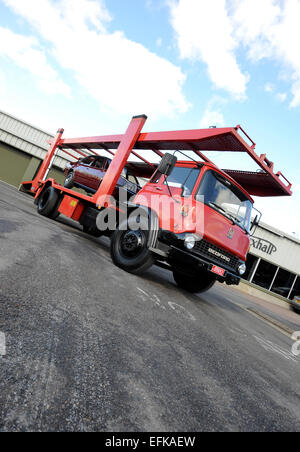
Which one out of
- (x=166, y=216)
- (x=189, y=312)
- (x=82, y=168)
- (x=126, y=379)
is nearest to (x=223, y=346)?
(x=189, y=312)

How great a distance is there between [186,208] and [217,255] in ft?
3.40

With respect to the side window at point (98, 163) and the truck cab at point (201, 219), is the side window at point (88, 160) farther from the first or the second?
the truck cab at point (201, 219)

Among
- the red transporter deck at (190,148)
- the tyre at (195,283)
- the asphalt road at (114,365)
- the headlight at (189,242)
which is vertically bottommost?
the asphalt road at (114,365)

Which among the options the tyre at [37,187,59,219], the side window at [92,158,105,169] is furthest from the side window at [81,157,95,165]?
the tyre at [37,187,59,219]

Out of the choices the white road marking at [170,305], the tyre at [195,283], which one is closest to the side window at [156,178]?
the tyre at [195,283]

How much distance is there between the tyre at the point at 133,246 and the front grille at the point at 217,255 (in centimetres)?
85

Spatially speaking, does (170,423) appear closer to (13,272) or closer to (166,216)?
(13,272)

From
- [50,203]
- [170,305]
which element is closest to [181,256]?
[170,305]

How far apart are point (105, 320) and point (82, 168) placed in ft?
21.2

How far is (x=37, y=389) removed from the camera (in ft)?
4.36

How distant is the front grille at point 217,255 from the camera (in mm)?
4639

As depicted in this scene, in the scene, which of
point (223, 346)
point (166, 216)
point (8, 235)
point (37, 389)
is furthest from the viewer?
point (166, 216)

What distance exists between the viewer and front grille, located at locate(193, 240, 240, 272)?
183 inches

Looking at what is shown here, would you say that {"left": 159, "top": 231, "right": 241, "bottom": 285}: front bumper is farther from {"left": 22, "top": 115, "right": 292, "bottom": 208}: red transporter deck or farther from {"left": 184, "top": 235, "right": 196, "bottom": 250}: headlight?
{"left": 22, "top": 115, "right": 292, "bottom": 208}: red transporter deck
